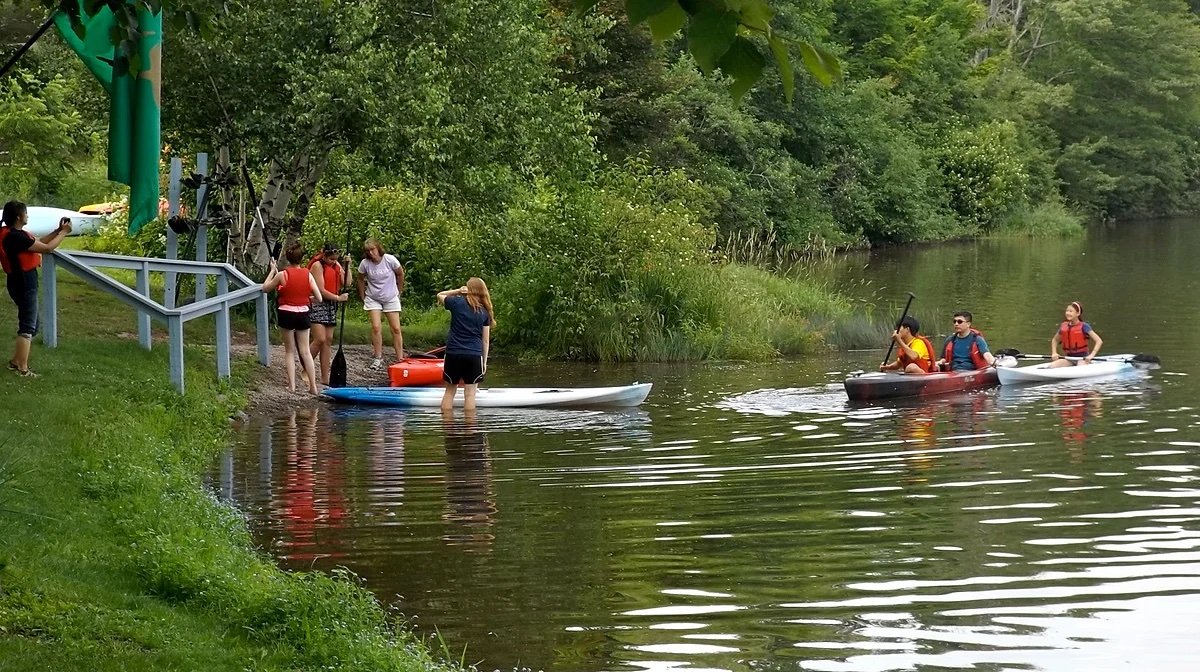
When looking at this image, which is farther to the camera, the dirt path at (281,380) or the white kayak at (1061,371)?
the white kayak at (1061,371)

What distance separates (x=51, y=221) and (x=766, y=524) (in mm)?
30007

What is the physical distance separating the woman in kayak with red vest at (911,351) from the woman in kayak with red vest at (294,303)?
7036 millimetres

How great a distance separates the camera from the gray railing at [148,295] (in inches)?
563

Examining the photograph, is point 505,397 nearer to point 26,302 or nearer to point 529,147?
point 529,147

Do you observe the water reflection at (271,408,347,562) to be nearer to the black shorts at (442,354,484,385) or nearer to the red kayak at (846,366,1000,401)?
the black shorts at (442,354,484,385)

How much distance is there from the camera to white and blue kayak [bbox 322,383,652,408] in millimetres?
18188

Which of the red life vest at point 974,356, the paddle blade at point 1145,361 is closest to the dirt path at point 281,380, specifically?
the red life vest at point 974,356

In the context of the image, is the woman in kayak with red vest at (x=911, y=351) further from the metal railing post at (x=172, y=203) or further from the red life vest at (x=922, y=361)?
the metal railing post at (x=172, y=203)

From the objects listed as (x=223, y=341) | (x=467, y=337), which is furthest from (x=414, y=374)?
(x=223, y=341)

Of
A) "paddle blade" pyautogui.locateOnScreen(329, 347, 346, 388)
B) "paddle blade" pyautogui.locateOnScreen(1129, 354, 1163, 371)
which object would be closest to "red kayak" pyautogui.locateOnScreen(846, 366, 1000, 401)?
"paddle blade" pyautogui.locateOnScreen(1129, 354, 1163, 371)

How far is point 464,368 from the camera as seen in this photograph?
17.5m

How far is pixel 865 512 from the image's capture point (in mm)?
11852

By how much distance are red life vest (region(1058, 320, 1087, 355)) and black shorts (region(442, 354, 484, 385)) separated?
9.28m

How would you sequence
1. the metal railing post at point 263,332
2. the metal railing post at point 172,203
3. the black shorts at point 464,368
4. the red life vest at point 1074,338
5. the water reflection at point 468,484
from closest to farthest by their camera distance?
the water reflection at point 468,484
the metal railing post at point 172,203
the black shorts at point 464,368
the metal railing post at point 263,332
the red life vest at point 1074,338
